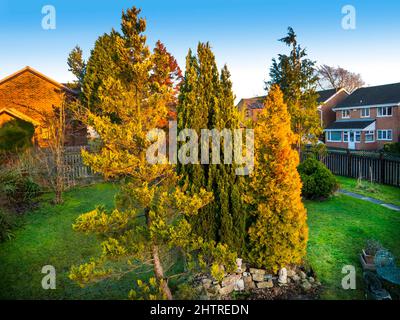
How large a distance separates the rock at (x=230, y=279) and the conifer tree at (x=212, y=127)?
0.54 meters

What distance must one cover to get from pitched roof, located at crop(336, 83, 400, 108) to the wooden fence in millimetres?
19816

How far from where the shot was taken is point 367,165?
14.8 metres

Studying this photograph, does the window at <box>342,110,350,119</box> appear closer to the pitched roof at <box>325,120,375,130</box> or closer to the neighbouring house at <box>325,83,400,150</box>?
the neighbouring house at <box>325,83,400,150</box>

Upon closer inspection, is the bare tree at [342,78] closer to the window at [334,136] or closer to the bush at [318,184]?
the window at [334,136]

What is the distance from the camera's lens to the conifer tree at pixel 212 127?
589cm

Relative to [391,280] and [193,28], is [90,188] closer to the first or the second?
[193,28]

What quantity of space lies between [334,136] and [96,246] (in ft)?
126

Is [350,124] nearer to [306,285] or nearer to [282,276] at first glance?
[306,285]

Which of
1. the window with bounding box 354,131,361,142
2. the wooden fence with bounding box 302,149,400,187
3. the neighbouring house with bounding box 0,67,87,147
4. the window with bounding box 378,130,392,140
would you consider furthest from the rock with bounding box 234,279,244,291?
the window with bounding box 354,131,361,142

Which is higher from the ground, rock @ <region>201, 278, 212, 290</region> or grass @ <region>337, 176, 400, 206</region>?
grass @ <region>337, 176, 400, 206</region>

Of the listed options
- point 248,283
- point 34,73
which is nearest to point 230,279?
point 248,283

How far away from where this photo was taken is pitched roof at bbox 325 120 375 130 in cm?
3414
